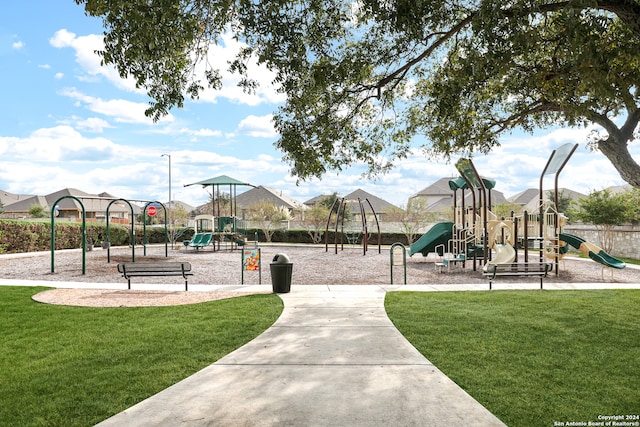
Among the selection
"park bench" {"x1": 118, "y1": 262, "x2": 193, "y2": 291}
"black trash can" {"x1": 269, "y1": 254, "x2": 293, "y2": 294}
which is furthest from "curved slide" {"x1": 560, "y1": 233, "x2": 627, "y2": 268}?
"park bench" {"x1": 118, "y1": 262, "x2": 193, "y2": 291}

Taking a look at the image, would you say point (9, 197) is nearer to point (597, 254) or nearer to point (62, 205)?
point (62, 205)

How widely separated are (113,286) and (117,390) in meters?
8.77

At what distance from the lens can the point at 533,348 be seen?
6.81m

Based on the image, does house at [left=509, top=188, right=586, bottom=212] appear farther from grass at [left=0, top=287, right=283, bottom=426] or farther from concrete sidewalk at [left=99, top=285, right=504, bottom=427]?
concrete sidewalk at [left=99, top=285, right=504, bottom=427]

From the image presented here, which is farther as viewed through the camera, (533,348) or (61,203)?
(61,203)

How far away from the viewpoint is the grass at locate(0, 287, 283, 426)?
4.81 m

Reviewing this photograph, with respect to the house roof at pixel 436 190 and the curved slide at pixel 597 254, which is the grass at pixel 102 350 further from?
the house roof at pixel 436 190

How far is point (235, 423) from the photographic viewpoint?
4211 millimetres

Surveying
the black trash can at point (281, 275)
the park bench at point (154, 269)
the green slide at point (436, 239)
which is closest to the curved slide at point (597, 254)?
the green slide at point (436, 239)

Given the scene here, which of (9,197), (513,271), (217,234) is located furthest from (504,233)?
(9,197)

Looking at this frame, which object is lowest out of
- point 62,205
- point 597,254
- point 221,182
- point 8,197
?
point 597,254

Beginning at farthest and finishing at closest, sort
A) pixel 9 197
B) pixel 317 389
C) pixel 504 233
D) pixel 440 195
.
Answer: pixel 9 197 → pixel 440 195 → pixel 504 233 → pixel 317 389

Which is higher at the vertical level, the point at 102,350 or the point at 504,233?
the point at 504,233

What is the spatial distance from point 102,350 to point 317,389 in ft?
11.5
